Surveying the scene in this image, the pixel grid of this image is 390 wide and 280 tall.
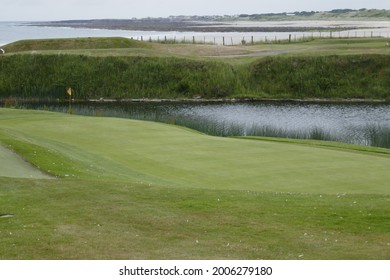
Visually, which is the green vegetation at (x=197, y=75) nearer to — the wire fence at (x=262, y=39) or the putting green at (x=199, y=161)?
the wire fence at (x=262, y=39)

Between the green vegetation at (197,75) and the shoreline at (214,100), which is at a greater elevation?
the green vegetation at (197,75)

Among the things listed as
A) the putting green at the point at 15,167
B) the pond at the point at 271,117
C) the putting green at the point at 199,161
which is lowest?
the pond at the point at 271,117

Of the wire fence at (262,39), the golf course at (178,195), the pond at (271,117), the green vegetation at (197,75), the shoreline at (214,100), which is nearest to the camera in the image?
the golf course at (178,195)

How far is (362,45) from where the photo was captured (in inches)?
3118

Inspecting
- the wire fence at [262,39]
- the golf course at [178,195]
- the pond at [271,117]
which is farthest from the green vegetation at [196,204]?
the wire fence at [262,39]

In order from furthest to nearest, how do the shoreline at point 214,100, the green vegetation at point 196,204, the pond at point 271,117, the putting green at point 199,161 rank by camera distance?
the shoreline at point 214,100 → the pond at point 271,117 → the putting green at point 199,161 → the green vegetation at point 196,204

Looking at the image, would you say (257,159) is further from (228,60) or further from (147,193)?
(228,60)

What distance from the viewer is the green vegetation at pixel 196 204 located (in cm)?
Result: 1261

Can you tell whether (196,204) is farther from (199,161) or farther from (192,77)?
(192,77)

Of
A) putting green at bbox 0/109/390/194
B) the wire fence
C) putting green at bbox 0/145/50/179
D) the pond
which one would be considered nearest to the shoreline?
the pond

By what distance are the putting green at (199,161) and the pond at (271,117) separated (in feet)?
35.2

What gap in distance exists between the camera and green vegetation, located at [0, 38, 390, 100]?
224 feet
